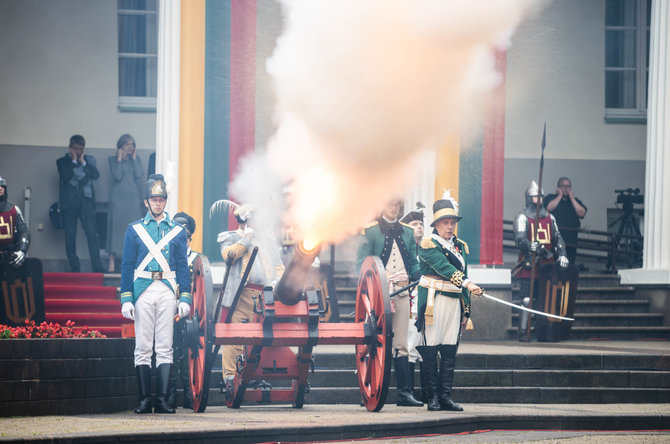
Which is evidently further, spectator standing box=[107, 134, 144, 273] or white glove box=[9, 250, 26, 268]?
spectator standing box=[107, 134, 144, 273]

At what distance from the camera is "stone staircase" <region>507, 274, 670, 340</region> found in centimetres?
1488

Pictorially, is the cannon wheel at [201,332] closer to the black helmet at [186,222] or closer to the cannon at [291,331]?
the cannon at [291,331]

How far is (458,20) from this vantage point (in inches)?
341

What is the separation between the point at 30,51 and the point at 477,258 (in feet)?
27.2

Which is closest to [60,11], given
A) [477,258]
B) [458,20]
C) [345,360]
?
[477,258]

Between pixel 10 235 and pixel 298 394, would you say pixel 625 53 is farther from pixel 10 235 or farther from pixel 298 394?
pixel 298 394

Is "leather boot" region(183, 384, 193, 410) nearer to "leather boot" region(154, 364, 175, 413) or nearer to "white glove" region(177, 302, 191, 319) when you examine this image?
"leather boot" region(154, 364, 175, 413)

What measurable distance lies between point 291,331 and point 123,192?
7.71 metres

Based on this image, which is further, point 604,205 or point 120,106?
point 604,205

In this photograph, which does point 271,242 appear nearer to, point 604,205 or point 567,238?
point 567,238

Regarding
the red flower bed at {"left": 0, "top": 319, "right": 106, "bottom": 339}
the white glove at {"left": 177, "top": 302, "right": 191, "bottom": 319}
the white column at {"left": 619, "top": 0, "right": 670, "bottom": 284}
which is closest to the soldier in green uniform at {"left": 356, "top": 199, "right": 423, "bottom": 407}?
the white glove at {"left": 177, "top": 302, "right": 191, "bottom": 319}

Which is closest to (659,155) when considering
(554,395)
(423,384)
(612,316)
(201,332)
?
(612,316)

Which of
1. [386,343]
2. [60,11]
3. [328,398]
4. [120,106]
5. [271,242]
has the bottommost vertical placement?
[328,398]

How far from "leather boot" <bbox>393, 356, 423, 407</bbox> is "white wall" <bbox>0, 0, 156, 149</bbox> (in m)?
9.11
